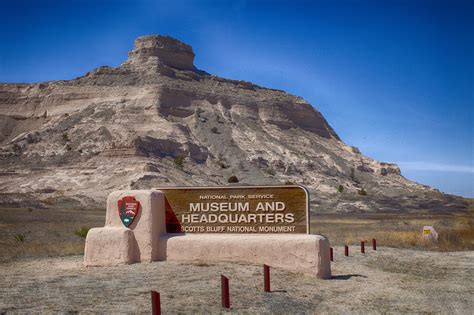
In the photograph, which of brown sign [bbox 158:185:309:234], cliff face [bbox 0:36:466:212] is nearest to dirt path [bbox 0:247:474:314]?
brown sign [bbox 158:185:309:234]

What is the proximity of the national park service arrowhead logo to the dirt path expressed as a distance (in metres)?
1.40

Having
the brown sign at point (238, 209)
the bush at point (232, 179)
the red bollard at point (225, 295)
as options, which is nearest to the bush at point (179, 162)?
the bush at point (232, 179)

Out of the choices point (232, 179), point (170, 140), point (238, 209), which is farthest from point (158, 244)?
point (170, 140)

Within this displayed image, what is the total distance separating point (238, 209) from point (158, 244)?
2511mm

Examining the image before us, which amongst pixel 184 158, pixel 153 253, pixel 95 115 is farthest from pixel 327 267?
pixel 95 115

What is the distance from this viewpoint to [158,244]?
563 inches

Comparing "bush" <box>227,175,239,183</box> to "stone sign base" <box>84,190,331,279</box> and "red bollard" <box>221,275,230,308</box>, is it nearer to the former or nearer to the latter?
"stone sign base" <box>84,190,331,279</box>

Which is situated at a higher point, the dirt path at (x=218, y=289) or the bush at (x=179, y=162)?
the bush at (x=179, y=162)

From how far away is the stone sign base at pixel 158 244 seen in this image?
43.8ft

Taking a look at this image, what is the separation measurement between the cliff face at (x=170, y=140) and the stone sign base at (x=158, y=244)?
37.5 m

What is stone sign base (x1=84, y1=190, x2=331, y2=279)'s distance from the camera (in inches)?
526

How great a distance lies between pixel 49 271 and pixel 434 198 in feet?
225

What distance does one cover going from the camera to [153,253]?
14.0 m

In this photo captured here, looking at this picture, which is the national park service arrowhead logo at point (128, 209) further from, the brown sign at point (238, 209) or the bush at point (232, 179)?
the bush at point (232, 179)
